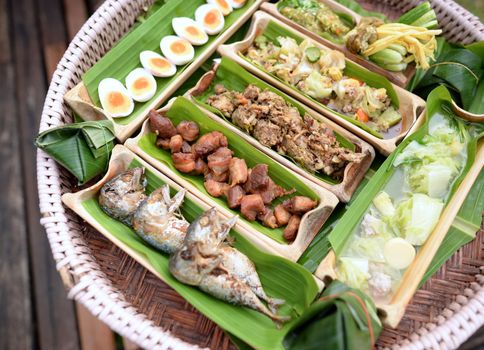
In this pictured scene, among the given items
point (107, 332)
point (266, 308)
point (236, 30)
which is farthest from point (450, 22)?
point (107, 332)

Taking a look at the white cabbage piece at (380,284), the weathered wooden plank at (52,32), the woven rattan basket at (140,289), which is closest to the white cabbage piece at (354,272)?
the white cabbage piece at (380,284)

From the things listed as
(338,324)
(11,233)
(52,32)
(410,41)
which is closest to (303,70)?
(410,41)

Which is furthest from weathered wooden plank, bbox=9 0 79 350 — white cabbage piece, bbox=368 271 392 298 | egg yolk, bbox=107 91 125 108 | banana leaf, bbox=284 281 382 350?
white cabbage piece, bbox=368 271 392 298

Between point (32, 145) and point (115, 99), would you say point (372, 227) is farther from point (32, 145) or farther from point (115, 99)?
point (32, 145)

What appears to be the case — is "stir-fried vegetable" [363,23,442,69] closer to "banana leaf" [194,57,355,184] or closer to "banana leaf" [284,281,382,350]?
"banana leaf" [194,57,355,184]

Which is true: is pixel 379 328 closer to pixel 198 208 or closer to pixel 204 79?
pixel 198 208

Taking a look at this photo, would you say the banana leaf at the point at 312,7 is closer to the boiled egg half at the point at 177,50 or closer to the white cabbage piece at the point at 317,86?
the white cabbage piece at the point at 317,86

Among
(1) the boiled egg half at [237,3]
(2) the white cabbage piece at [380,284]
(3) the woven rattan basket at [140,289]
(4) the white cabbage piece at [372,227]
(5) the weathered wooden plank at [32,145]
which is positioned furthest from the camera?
(5) the weathered wooden plank at [32,145]
